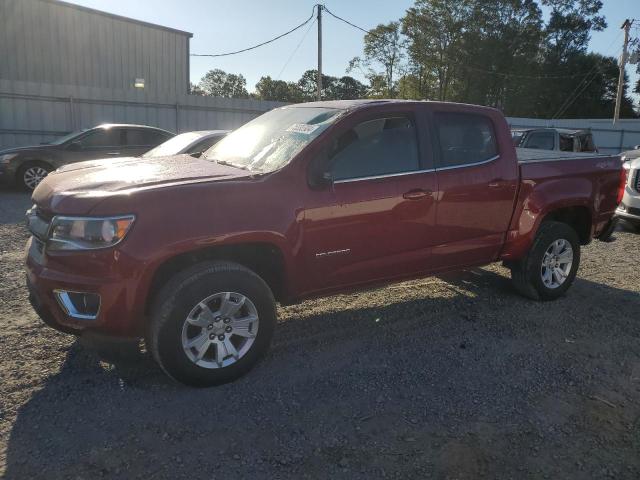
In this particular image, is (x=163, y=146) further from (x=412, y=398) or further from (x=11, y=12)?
(x=11, y=12)

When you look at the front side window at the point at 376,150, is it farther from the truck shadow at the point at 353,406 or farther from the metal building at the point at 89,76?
the metal building at the point at 89,76

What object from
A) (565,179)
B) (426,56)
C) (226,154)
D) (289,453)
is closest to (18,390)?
(289,453)

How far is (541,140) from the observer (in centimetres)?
1139

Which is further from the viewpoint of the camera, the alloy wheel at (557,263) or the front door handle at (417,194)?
the alloy wheel at (557,263)

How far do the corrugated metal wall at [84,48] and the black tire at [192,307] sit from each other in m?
15.2

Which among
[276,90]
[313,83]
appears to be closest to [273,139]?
[276,90]

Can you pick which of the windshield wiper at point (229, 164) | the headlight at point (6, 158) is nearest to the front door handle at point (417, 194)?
the windshield wiper at point (229, 164)

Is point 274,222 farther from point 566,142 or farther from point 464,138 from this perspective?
point 566,142

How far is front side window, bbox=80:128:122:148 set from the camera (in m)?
11.2

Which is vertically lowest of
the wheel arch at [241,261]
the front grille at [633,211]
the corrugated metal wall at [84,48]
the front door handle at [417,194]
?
the wheel arch at [241,261]

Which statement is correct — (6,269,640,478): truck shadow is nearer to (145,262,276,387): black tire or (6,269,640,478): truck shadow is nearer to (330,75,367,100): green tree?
(145,262,276,387): black tire

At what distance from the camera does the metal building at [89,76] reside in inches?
589

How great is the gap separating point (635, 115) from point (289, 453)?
206ft

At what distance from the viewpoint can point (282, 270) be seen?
12.0 feet
